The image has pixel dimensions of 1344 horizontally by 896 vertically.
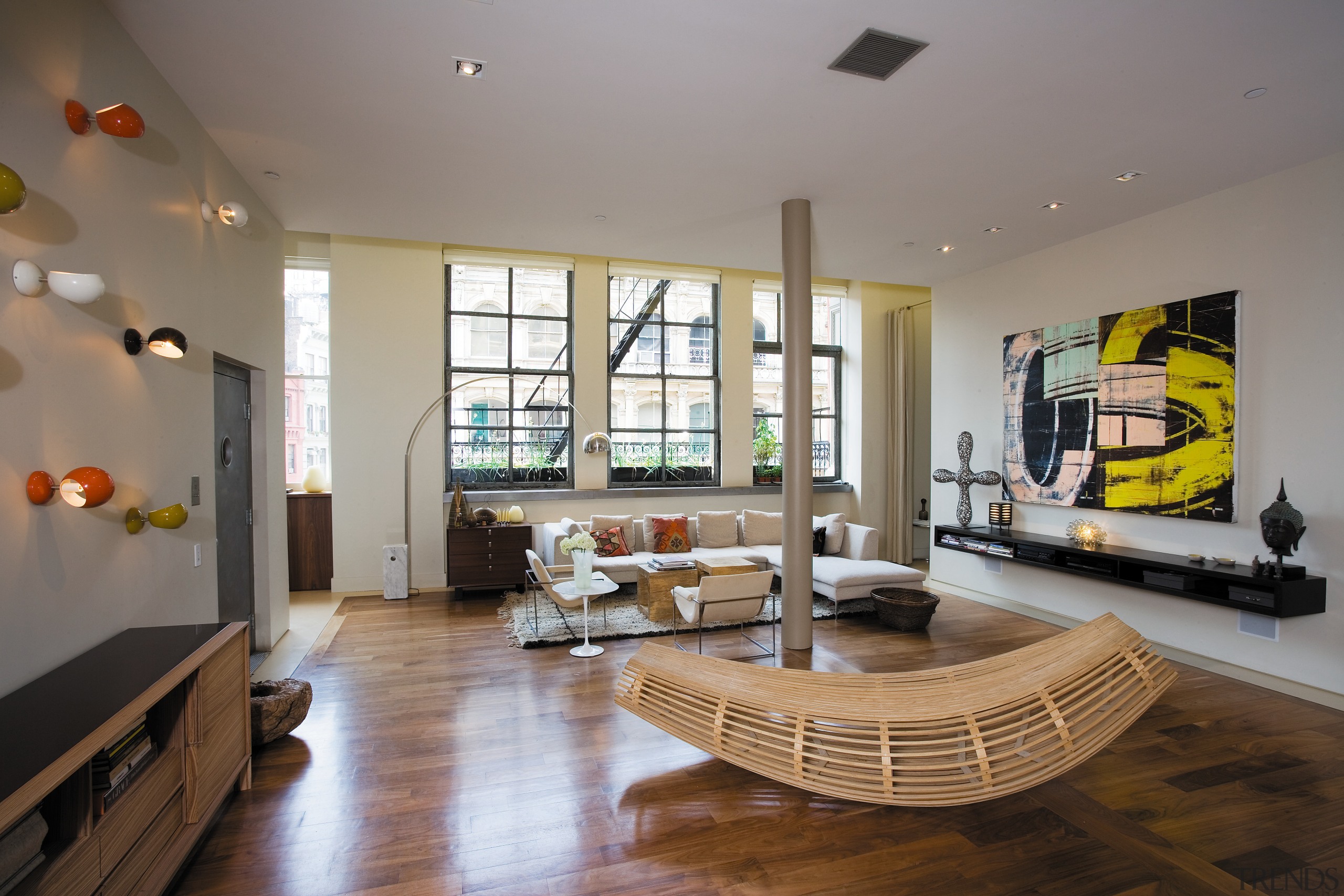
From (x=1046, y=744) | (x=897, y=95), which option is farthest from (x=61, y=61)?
(x=1046, y=744)

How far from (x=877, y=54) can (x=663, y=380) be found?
536 cm

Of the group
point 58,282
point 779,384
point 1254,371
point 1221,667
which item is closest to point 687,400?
point 779,384

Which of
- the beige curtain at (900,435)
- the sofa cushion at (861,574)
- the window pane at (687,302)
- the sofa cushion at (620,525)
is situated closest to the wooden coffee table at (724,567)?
the sofa cushion at (861,574)

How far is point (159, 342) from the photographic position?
2.86 m

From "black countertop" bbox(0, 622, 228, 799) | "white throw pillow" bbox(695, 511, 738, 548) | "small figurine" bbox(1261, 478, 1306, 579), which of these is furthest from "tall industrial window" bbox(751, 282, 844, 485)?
"black countertop" bbox(0, 622, 228, 799)

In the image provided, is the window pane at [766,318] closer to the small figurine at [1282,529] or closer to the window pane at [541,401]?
the window pane at [541,401]

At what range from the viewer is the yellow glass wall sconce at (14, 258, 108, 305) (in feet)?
6.79

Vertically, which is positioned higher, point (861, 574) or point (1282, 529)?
point (1282, 529)

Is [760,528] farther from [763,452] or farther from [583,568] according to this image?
[583,568]

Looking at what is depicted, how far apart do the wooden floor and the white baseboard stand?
14 centimetres

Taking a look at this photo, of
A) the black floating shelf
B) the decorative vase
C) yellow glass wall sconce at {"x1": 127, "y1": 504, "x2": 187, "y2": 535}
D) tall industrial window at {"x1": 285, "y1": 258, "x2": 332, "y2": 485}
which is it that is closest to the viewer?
yellow glass wall sconce at {"x1": 127, "y1": 504, "x2": 187, "y2": 535}

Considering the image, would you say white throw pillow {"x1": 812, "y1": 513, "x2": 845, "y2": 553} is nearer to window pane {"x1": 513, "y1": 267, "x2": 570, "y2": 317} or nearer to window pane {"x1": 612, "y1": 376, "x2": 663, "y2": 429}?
window pane {"x1": 612, "y1": 376, "x2": 663, "y2": 429}

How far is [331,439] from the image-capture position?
6.98 m

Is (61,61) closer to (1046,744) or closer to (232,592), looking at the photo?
(232,592)
